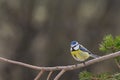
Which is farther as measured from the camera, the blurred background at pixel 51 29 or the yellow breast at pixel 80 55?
the blurred background at pixel 51 29

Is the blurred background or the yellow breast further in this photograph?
the blurred background

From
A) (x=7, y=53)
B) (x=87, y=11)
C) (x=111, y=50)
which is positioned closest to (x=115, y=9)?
(x=87, y=11)

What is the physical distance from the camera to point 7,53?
2643 mm

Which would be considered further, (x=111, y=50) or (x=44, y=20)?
(x=44, y=20)

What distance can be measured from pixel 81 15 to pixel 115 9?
22cm

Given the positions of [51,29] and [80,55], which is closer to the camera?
A: [80,55]

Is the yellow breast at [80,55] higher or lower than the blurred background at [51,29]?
higher

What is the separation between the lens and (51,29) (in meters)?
2.65

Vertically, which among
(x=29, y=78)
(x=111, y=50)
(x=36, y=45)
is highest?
(x=111, y=50)

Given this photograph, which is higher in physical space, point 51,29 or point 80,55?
point 80,55

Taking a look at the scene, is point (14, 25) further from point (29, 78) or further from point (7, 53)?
point (29, 78)

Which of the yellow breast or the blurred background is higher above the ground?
the yellow breast

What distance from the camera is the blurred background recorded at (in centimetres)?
259

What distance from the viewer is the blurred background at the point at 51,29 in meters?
2.59
